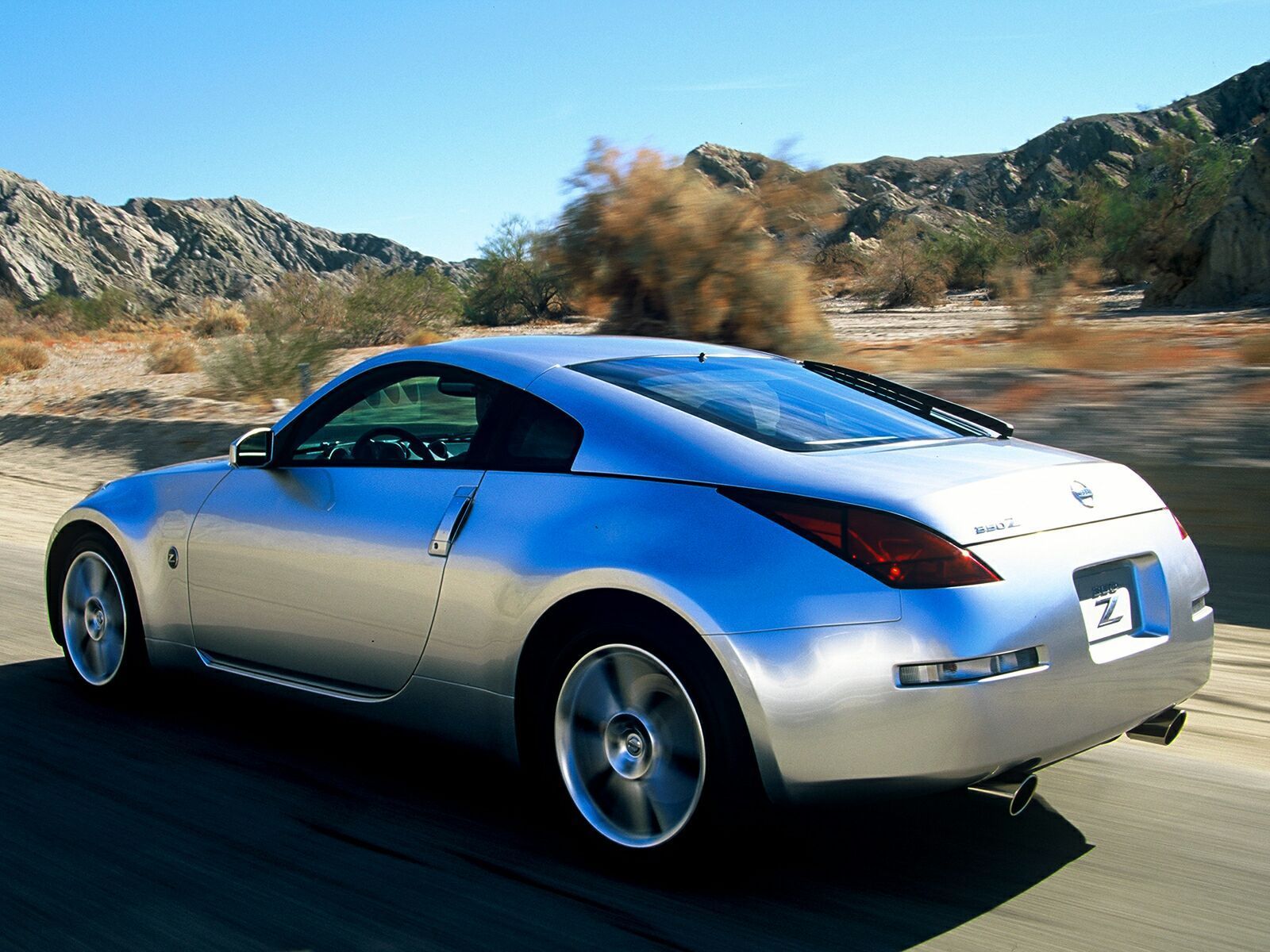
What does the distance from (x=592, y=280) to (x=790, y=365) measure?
12.6 meters

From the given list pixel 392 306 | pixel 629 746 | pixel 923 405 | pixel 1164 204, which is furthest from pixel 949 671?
pixel 1164 204

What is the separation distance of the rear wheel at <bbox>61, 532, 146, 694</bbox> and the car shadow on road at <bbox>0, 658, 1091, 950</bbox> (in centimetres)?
56

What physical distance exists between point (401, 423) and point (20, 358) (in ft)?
111

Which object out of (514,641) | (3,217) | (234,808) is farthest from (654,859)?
(3,217)

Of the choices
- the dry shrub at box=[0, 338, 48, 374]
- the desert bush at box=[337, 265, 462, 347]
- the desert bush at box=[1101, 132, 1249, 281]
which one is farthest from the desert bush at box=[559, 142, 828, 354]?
the dry shrub at box=[0, 338, 48, 374]

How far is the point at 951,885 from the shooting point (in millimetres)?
3664

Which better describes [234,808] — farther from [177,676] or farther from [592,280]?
[592,280]

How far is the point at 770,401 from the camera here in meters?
4.40

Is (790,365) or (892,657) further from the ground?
(790,365)

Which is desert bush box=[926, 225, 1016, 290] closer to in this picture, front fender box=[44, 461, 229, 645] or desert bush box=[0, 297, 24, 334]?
desert bush box=[0, 297, 24, 334]

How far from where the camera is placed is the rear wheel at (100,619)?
543 centimetres

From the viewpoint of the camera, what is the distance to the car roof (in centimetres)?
437

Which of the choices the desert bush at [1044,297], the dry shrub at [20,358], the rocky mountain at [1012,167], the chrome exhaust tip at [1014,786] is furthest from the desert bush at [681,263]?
the rocky mountain at [1012,167]

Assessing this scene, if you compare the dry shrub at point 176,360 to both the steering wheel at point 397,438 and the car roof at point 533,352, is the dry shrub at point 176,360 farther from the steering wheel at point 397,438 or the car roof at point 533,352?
the car roof at point 533,352
